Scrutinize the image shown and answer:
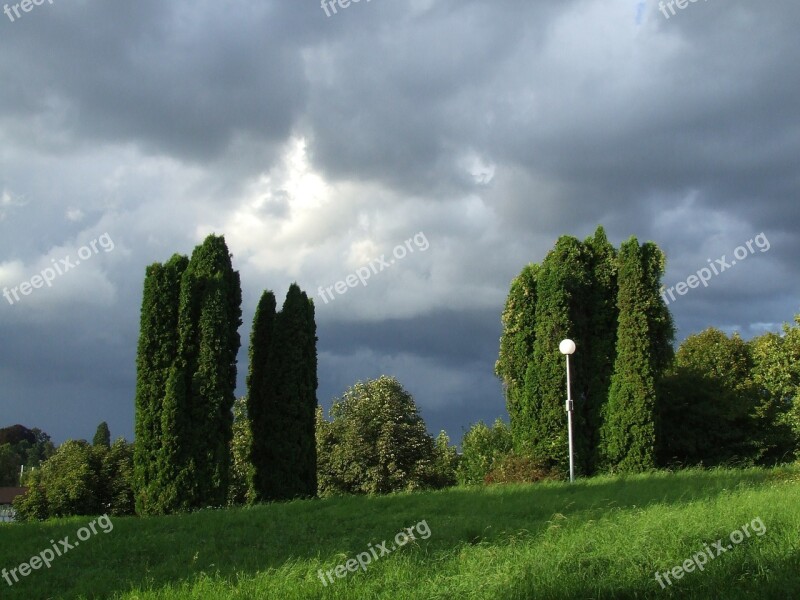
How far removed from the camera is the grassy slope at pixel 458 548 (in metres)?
6.86

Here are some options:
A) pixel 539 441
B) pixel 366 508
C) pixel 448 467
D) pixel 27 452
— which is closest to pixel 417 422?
pixel 448 467

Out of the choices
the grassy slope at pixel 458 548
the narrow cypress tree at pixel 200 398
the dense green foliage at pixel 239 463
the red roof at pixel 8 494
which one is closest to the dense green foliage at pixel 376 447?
the dense green foliage at pixel 239 463

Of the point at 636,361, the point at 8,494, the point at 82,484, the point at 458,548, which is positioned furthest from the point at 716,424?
the point at 8,494

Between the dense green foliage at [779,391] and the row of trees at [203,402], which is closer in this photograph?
the row of trees at [203,402]

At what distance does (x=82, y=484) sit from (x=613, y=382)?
1822 cm

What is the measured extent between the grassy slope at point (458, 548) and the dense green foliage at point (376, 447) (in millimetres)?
16323

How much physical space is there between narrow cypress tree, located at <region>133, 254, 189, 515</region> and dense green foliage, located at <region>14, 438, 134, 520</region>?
23.3 feet

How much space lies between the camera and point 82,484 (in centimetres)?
2519

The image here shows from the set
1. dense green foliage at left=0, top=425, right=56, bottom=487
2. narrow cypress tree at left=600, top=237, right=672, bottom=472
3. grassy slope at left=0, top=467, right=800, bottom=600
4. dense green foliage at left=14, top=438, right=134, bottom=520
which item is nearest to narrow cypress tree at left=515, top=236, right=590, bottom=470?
narrow cypress tree at left=600, top=237, right=672, bottom=472

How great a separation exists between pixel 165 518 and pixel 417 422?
19.9 m

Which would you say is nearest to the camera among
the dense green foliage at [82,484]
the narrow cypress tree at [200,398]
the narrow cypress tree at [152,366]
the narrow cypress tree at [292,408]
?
the narrow cypress tree at [200,398]

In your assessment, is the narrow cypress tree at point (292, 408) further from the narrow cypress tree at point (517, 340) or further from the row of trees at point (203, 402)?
the narrow cypress tree at point (517, 340)

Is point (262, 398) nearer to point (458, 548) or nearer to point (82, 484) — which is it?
point (82, 484)

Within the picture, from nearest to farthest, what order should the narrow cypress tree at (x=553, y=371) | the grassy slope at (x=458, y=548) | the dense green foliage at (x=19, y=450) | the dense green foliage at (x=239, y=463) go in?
the grassy slope at (x=458, y=548)
the narrow cypress tree at (x=553, y=371)
the dense green foliage at (x=239, y=463)
the dense green foliage at (x=19, y=450)
